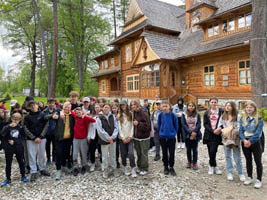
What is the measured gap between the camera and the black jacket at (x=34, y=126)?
4.32 meters

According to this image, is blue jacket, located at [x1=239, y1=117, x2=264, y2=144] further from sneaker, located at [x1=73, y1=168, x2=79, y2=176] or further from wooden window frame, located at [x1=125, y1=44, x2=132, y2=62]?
wooden window frame, located at [x1=125, y1=44, x2=132, y2=62]

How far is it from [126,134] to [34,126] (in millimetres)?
2164

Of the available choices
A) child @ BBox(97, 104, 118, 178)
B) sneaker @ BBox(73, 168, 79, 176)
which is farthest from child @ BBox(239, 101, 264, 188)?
sneaker @ BBox(73, 168, 79, 176)


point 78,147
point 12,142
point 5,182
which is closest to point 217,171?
point 78,147

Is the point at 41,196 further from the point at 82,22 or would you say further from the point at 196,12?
the point at 82,22

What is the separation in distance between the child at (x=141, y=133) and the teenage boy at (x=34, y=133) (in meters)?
2.16

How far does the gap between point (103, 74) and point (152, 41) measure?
430 inches

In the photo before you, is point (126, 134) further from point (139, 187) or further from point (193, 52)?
point (193, 52)

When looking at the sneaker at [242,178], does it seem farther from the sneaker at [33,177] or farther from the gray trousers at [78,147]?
the sneaker at [33,177]

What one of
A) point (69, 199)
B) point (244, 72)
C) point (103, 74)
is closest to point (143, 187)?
point (69, 199)

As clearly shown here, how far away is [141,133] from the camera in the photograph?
4.45 metres

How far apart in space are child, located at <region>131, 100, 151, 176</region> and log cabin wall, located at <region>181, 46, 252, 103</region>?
1053cm

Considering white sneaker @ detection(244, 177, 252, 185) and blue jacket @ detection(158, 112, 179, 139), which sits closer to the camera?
white sneaker @ detection(244, 177, 252, 185)

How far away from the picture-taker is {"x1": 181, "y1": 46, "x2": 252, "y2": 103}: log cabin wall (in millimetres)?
12523
